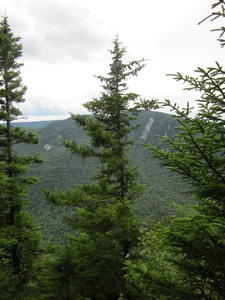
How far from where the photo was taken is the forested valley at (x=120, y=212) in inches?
108

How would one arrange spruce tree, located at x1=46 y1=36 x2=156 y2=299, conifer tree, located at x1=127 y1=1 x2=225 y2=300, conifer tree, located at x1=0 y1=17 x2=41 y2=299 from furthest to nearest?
conifer tree, located at x1=0 y1=17 x2=41 y2=299 → spruce tree, located at x1=46 y1=36 x2=156 y2=299 → conifer tree, located at x1=127 y1=1 x2=225 y2=300

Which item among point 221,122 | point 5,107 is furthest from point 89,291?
point 5,107

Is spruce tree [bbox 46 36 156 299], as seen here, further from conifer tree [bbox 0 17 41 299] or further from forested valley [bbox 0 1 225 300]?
conifer tree [bbox 0 17 41 299]

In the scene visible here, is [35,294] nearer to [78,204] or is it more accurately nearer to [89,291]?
[89,291]

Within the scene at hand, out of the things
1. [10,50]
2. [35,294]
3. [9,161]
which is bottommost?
[35,294]

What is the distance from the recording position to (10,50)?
10.6 m

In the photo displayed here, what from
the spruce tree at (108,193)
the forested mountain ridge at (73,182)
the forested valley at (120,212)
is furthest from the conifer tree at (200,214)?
the forested mountain ridge at (73,182)

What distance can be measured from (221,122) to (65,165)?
510 ft

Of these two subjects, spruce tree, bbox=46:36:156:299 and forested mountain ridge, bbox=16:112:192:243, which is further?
forested mountain ridge, bbox=16:112:192:243

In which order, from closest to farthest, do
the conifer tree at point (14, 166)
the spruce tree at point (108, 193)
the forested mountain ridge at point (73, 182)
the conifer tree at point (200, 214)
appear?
1. the conifer tree at point (200, 214)
2. the spruce tree at point (108, 193)
3. the conifer tree at point (14, 166)
4. the forested mountain ridge at point (73, 182)

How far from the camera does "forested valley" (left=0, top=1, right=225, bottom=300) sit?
2.74 meters

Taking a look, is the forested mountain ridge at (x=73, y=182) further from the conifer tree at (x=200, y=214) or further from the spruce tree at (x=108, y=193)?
the conifer tree at (x=200, y=214)

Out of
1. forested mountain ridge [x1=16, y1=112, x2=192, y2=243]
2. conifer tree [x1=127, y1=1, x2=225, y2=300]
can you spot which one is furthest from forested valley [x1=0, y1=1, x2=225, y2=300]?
forested mountain ridge [x1=16, y1=112, x2=192, y2=243]

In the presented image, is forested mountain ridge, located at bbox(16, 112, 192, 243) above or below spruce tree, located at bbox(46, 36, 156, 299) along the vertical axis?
below
